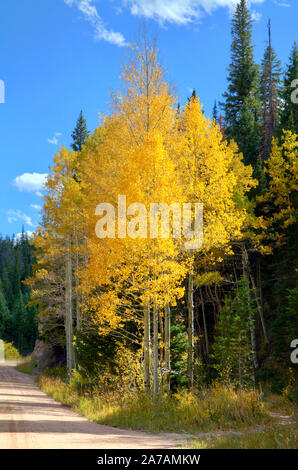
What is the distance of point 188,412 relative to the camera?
33.3 feet

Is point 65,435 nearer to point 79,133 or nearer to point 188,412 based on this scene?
point 188,412

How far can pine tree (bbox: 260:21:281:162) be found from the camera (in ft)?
116

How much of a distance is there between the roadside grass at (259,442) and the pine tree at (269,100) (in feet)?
91.3

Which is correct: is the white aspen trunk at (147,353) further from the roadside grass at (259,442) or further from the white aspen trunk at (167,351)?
the roadside grass at (259,442)

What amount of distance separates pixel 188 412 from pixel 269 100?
35004 millimetres

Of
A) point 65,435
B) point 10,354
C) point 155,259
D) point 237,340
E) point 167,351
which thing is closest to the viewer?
point 65,435

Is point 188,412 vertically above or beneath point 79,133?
beneath

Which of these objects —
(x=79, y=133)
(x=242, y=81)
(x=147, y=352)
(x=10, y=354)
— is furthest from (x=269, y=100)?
(x=10, y=354)

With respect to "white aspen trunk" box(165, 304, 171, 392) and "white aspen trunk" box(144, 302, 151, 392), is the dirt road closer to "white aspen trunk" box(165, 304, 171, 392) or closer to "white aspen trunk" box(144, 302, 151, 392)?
"white aspen trunk" box(144, 302, 151, 392)

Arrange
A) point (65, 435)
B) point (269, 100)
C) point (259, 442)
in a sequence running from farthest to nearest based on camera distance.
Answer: point (269, 100) → point (65, 435) → point (259, 442)

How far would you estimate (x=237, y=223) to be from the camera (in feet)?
Answer: 43.3

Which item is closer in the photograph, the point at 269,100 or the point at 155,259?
the point at 155,259

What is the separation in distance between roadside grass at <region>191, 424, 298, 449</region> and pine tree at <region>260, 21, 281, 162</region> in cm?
2783
